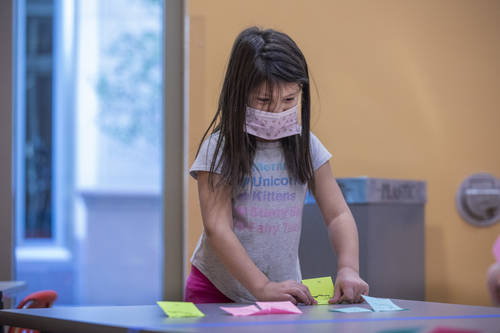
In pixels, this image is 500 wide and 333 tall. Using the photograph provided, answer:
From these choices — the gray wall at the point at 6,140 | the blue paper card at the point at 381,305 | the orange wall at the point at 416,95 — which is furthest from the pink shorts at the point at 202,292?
the gray wall at the point at 6,140

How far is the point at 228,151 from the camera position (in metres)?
1.27

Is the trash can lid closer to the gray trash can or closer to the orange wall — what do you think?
the gray trash can

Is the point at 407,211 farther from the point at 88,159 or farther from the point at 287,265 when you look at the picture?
the point at 88,159

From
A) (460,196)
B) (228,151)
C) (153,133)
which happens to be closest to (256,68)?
(228,151)

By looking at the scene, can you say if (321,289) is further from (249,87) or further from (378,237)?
(378,237)

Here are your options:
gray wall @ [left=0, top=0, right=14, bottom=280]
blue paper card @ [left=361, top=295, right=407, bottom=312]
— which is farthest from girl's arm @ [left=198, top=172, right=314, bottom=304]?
gray wall @ [left=0, top=0, right=14, bottom=280]

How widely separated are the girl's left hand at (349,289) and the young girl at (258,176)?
0.02m

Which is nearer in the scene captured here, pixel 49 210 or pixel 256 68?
pixel 256 68

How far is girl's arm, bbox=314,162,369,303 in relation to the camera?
1170 millimetres

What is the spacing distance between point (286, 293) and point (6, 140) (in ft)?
5.46

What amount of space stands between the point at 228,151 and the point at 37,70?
14.3ft

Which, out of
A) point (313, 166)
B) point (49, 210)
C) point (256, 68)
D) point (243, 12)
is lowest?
point (49, 210)

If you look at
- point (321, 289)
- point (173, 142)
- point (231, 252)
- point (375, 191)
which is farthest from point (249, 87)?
point (173, 142)

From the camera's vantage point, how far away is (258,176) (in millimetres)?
1289
